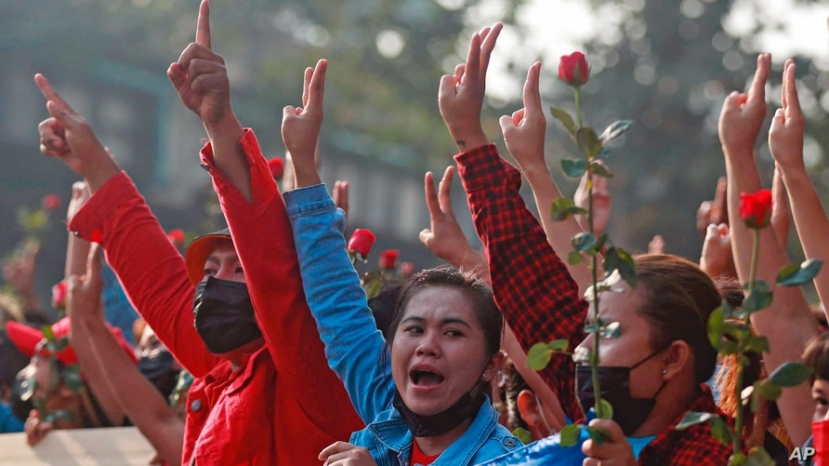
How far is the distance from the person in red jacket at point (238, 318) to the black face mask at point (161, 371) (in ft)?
4.15

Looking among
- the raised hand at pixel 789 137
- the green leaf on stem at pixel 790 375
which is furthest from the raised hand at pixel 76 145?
the green leaf on stem at pixel 790 375

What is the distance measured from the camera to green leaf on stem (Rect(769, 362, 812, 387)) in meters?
2.22

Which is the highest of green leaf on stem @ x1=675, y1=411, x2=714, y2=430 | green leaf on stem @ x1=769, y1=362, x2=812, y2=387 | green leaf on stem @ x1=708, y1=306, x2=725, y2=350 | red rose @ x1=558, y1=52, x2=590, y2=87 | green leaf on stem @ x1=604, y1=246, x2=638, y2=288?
red rose @ x1=558, y1=52, x2=590, y2=87

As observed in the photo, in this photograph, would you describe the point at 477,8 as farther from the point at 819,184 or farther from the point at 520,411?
the point at 520,411

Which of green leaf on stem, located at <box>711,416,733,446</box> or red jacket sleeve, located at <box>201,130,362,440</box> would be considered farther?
red jacket sleeve, located at <box>201,130,362,440</box>

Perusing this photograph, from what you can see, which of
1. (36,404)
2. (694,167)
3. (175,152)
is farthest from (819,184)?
(36,404)

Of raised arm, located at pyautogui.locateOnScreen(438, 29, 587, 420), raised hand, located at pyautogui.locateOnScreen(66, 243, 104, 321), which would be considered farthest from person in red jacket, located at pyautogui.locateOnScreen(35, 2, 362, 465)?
raised hand, located at pyautogui.locateOnScreen(66, 243, 104, 321)

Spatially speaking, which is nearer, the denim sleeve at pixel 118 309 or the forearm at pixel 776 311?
the forearm at pixel 776 311

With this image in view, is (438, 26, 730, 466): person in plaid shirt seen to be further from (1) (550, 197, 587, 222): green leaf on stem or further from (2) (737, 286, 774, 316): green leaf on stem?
(2) (737, 286, 774, 316): green leaf on stem

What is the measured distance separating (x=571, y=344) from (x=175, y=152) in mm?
29607

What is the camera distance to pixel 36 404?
580cm

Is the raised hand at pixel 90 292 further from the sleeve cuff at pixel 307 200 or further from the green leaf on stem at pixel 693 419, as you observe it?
the green leaf on stem at pixel 693 419

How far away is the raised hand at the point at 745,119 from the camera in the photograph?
322 cm

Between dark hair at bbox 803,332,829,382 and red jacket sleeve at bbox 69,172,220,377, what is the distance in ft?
6.18
